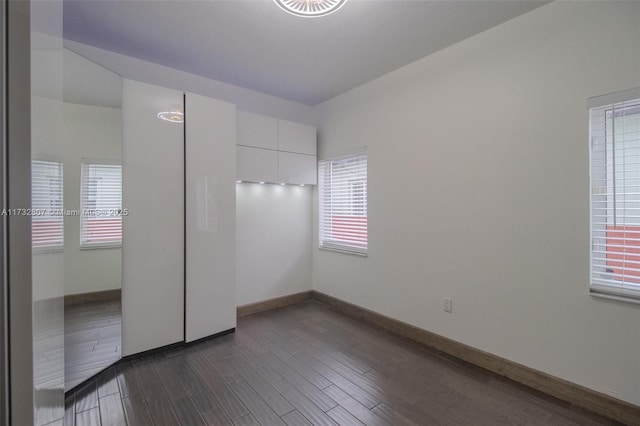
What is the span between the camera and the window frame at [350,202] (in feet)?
11.5

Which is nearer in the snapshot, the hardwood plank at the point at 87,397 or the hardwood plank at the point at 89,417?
the hardwood plank at the point at 89,417

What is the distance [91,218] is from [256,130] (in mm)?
1933

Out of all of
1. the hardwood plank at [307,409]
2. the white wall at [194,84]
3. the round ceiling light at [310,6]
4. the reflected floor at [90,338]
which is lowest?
the hardwood plank at [307,409]

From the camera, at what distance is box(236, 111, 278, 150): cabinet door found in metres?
3.29

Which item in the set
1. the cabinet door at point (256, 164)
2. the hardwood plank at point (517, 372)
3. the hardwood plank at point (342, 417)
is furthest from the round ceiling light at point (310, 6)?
the hardwood plank at point (517, 372)

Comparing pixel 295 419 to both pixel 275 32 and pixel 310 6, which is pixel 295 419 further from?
pixel 275 32

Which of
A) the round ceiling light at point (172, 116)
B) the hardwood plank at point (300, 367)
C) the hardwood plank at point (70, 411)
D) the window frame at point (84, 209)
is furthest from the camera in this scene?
the round ceiling light at point (172, 116)

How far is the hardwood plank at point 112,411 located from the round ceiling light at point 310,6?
2887mm

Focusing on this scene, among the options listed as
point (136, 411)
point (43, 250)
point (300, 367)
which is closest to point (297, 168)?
point (300, 367)

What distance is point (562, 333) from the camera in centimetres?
200

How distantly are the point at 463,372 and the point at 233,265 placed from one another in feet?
7.88

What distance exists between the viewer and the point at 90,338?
2186 millimetres

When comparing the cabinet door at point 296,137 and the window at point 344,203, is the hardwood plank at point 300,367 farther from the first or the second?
the cabinet door at point 296,137

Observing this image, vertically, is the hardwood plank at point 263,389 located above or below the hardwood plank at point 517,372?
below
